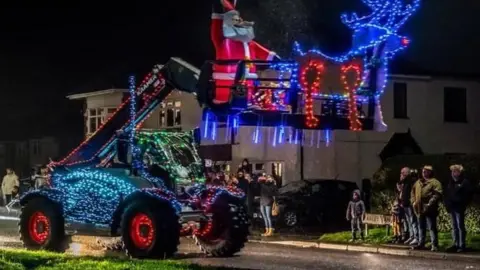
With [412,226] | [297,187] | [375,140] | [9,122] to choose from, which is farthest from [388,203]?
[9,122]

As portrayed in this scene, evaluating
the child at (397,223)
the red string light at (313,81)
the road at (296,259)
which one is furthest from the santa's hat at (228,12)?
the child at (397,223)

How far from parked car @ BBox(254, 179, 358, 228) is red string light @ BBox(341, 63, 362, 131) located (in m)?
11.5

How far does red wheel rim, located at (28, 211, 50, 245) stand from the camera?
61.9 feet

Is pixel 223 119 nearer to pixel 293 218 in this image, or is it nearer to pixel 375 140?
pixel 293 218

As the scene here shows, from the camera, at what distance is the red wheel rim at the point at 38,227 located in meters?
18.9

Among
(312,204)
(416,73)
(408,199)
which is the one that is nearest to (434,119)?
(416,73)

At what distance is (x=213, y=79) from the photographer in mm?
17281

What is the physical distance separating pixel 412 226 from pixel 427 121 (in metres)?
22.0

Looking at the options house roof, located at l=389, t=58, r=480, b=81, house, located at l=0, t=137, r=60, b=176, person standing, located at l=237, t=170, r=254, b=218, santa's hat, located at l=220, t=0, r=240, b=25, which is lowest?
person standing, located at l=237, t=170, r=254, b=218

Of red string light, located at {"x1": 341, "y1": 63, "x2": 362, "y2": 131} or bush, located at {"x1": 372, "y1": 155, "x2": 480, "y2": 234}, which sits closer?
red string light, located at {"x1": 341, "y1": 63, "x2": 362, "y2": 131}

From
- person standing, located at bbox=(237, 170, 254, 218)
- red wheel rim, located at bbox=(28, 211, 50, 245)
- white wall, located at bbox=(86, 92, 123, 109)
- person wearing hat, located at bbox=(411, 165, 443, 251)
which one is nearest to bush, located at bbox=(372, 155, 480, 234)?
person wearing hat, located at bbox=(411, 165, 443, 251)

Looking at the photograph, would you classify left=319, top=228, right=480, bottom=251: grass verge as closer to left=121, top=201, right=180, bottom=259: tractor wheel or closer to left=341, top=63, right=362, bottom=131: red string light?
left=341, top=63, right=362, bottom=131: red string light

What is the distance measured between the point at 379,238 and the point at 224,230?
6959 millimetres

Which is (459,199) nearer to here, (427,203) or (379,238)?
(427,203)
